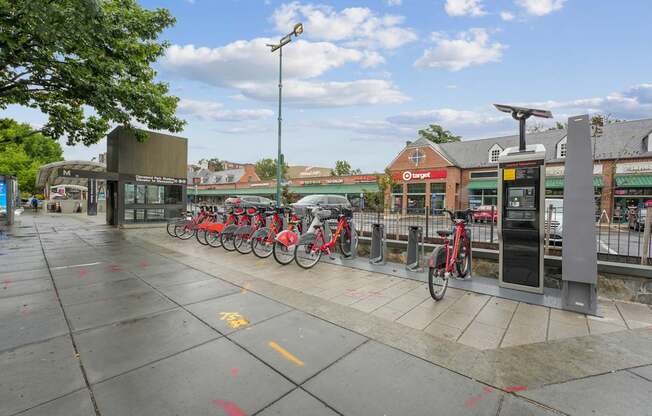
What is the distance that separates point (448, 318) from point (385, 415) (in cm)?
208

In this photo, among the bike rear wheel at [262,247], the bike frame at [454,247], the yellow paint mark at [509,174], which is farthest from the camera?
the bike rear wheel at [262,247]

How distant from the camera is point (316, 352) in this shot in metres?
2.92

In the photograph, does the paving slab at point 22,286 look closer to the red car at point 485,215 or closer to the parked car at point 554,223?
the red car at point 485,215

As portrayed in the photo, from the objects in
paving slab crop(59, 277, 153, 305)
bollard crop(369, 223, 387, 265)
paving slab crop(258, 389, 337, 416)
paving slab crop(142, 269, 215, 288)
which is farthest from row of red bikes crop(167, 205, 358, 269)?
paving slab crop(258, 389, 337, 416)

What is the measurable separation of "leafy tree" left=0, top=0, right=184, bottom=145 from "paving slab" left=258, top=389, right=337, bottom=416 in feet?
22.2

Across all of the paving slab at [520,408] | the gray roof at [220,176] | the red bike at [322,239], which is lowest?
the paving slab at [520,408]

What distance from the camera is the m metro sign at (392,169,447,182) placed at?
97.3 ft

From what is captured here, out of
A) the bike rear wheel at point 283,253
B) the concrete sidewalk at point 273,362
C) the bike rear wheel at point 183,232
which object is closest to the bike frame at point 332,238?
the bike rear wheel at point 283,253

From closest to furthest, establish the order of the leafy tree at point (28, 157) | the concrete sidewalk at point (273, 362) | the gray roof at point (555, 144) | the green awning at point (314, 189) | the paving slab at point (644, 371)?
the concrete sidewalk at point (273, 362) → the paving slab at point (644, 371) → the gray roof at point (555, 144) → the green awning at point (314, 189) → the leafy tree at point (28, 157)

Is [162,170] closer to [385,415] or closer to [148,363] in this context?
[148,363]

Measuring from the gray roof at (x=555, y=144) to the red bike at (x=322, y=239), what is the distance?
21.8 meters

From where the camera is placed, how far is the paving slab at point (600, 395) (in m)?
2.18

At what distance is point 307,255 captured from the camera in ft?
22.6

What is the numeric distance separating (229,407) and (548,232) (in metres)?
5.80
